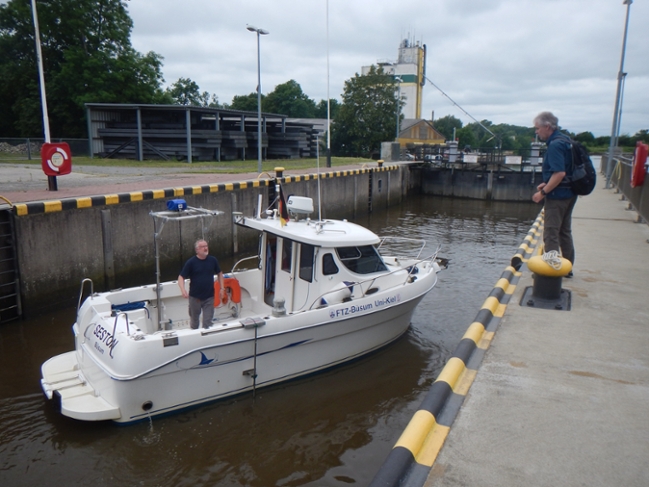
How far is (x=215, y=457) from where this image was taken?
5.81m

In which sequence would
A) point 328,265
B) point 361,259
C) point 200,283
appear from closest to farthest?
point 200,283, point 328,265, point 361,259

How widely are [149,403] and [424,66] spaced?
3302 inches

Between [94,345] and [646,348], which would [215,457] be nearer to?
[94,345]

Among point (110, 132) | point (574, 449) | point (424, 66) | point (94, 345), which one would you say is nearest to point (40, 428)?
point (94, 345)

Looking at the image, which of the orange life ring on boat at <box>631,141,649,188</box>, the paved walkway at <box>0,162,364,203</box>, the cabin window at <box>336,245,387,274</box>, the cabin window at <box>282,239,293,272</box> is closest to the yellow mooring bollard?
the cabin window at <box>336,245,387,274</box>

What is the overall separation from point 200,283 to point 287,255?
4.50ft

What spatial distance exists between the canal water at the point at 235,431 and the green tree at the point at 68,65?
28519 mm

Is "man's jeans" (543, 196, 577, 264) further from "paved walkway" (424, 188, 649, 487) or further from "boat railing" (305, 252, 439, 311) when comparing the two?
"boat railing" (305, 252, 439, 311)

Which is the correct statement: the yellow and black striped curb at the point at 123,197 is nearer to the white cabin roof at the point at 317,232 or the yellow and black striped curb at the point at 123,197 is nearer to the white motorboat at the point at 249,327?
the white motorboat at the point at 249,327

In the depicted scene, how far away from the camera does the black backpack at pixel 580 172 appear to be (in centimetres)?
631

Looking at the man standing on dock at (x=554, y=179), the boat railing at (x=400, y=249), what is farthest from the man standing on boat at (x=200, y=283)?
the boat railing at (x=400, y=249)

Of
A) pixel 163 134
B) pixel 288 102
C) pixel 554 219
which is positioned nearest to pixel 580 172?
pixel 554 219

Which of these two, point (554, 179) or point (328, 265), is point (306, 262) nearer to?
point (328, 265)

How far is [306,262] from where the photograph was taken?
7570 millimetres
